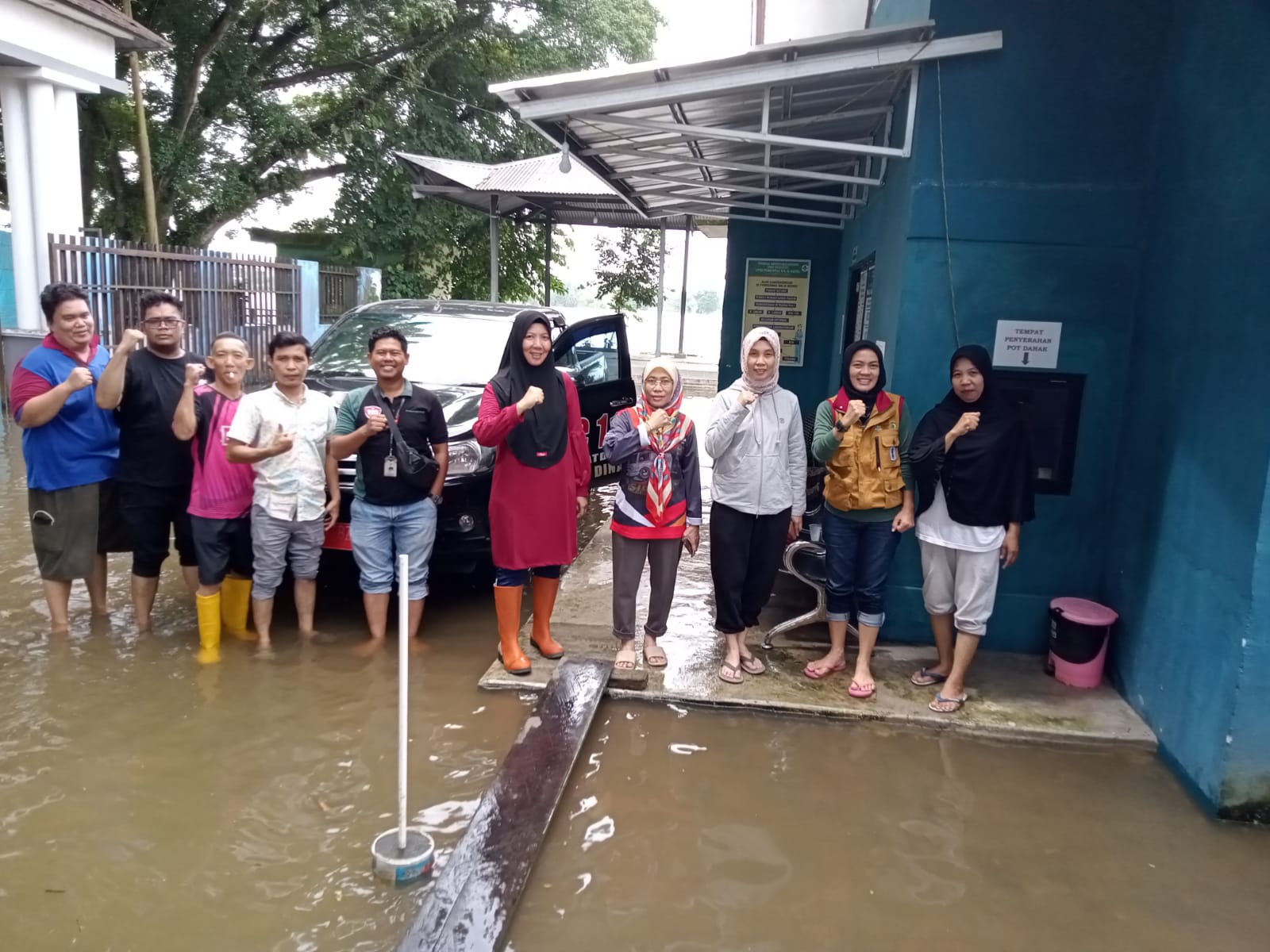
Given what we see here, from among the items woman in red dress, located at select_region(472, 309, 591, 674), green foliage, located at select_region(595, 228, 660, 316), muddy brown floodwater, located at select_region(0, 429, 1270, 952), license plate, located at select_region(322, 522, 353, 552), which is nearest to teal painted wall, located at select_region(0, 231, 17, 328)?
muddy brown floodwater, located at select_region(0, 429, 1270, 952)

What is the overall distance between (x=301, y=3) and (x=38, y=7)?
7729 mm

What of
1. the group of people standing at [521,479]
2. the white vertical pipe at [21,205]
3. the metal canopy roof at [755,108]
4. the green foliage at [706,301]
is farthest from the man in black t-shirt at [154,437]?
the green foliage at [706,301]

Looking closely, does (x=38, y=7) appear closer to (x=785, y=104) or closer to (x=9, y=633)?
(x=9, y=633)

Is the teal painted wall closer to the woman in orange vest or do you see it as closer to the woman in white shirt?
the woman in orange vest

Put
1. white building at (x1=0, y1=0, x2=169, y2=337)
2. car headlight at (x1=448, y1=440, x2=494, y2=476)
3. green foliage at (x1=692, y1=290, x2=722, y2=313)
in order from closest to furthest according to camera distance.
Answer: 1. car headlight at (x1=448, y1=440, x2=494, y2=476)
2. white building at (x1=0, y1=0, x2=169, y2=337)
3. green foliage at (x1=692, y1=290, x2=722, y2=313)

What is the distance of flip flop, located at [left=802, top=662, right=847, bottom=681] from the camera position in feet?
15.1

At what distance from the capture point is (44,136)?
1066 cm

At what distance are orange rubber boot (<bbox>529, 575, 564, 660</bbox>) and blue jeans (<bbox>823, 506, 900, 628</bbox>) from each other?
4.74 feet

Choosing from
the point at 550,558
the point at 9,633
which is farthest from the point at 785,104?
the point at 9,633

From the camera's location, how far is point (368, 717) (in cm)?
412

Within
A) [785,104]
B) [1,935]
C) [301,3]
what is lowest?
[1,935]

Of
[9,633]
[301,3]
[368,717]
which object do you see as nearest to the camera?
[368,717]

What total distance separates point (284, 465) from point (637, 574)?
6.21 feet

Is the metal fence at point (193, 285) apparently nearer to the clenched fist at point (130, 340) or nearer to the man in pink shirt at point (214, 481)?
the man in pink shirt at point (214, 481)
